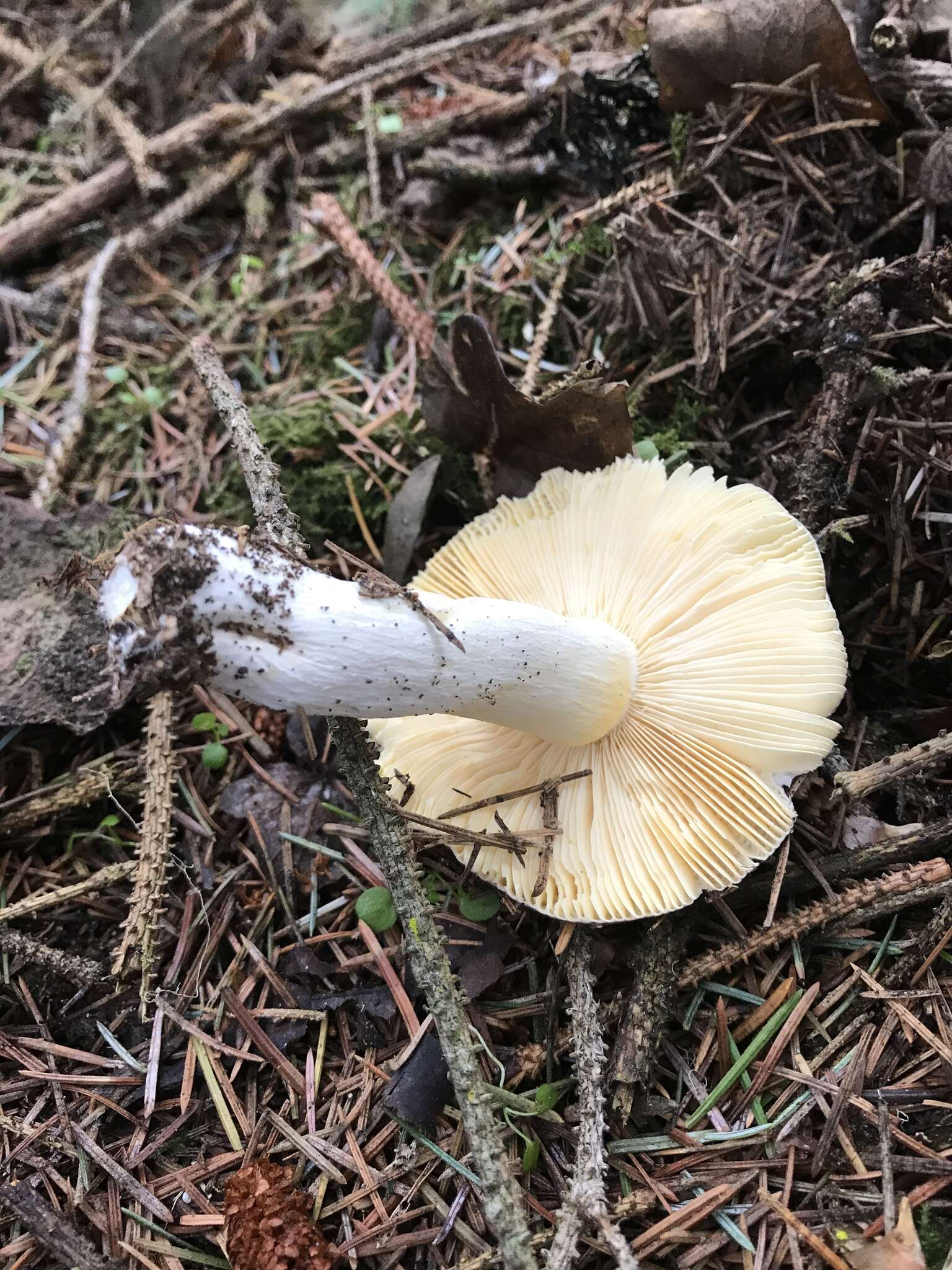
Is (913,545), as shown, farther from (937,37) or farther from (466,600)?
(937,37)

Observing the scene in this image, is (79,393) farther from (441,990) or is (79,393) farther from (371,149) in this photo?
(441,990)

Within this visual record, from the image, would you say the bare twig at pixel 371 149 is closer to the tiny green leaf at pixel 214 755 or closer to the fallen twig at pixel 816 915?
the tiny green leaf at pixel 214 755

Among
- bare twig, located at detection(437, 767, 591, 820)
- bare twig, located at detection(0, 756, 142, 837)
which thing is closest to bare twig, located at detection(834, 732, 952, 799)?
bare twig, located at detection(437, 767, 591, 820)

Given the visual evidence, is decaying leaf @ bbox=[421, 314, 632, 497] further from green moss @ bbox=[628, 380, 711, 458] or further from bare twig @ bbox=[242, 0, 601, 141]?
bare twig @ bbox=[242, 0, 601, 141]

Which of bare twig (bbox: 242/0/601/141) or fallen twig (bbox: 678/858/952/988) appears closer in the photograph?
fallen twig (bbox: 678/858/952/988)

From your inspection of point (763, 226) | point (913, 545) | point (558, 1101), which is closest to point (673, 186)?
point (763, 226)
